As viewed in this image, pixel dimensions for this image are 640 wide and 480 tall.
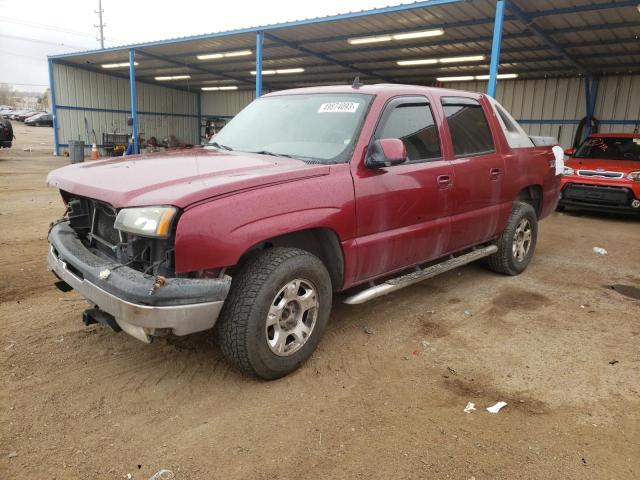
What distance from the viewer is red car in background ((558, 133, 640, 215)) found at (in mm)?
8984

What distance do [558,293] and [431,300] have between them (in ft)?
4.60

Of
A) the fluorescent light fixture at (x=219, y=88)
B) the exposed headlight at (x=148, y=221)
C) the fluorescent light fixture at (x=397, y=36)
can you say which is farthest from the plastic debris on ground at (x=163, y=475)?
the fluorescent light fixture at (x=219, y=88)

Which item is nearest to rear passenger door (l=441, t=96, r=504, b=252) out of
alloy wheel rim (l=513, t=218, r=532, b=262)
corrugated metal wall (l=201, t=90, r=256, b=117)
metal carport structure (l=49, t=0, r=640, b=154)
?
alloy wheel rim (l=513, t=218, r=532, b=262)

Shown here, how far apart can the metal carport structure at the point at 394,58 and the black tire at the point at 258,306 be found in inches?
328

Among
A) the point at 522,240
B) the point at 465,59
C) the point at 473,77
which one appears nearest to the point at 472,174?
the point at 522,240

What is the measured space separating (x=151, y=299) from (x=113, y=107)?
86.4ft

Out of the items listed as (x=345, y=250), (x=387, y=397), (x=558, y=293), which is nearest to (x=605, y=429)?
(x=387, y=397)

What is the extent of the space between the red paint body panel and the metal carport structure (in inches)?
251

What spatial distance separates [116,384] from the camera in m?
2.99

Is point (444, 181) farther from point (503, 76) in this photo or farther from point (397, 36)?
point (503, 76)

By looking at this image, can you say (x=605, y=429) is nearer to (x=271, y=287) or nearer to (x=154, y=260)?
(x=271, y=287)

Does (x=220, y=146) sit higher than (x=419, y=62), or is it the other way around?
(x=419, y=62)

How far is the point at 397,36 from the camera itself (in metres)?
13.9

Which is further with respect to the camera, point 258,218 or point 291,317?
point 291,317
